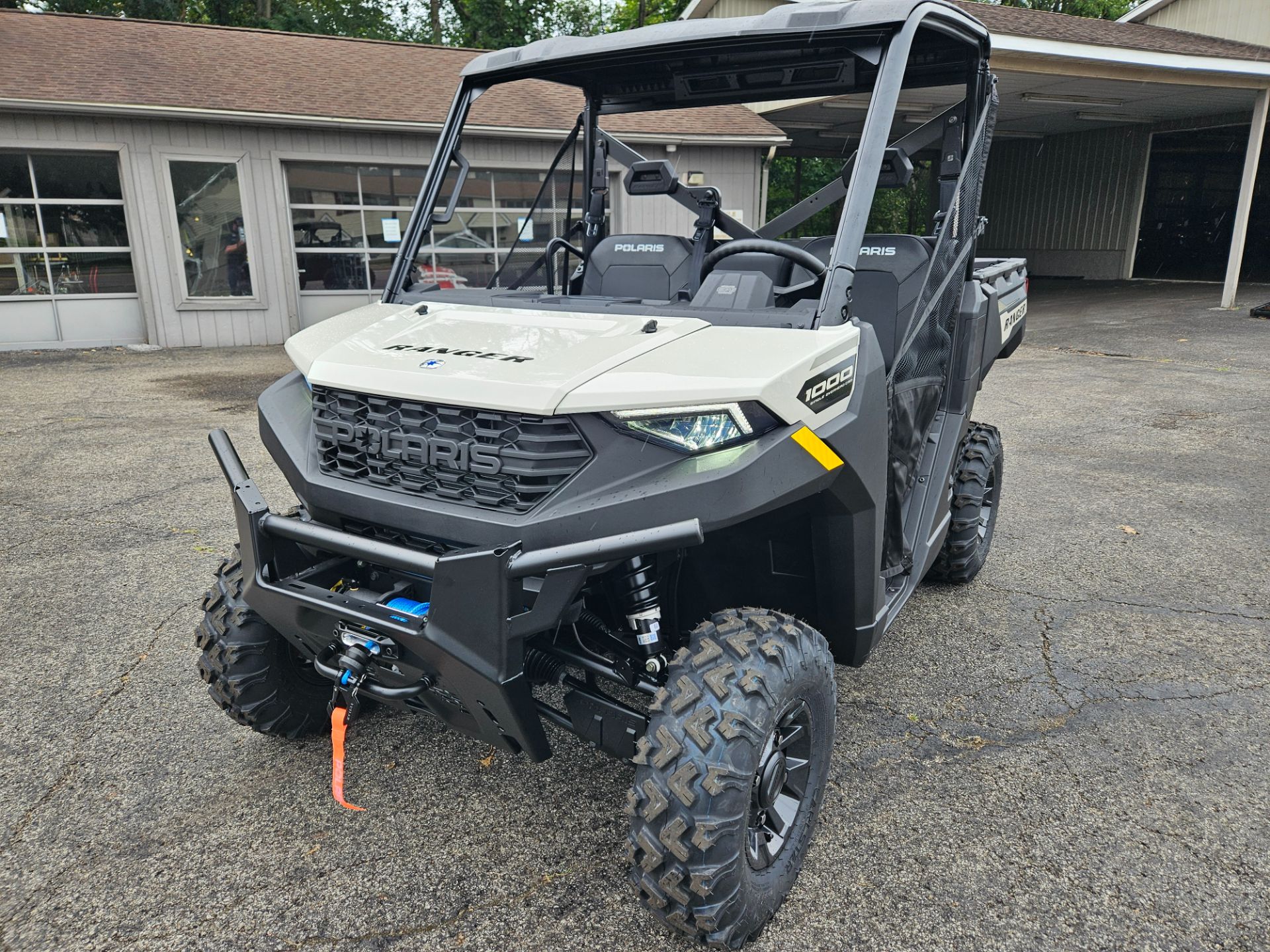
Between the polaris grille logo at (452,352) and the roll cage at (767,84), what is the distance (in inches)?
27.1

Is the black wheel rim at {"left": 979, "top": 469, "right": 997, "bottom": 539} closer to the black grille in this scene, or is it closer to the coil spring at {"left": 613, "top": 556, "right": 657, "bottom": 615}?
the coil spring at {"left": 613, "top": 556, "right": 657, "bottom": 615}

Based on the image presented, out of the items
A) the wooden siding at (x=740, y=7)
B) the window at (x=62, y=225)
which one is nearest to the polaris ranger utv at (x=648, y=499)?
the window at (x=62, y=225)

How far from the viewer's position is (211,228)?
41.7 ft

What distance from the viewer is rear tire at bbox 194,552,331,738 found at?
2643 mm

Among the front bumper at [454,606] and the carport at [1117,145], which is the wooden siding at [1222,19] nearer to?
the carport at [1117,145]

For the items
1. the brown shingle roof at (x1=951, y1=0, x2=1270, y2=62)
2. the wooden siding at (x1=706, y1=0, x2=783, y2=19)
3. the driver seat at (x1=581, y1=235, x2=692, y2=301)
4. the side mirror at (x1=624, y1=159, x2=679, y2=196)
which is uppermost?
the wooden siding at (x1=706, y1=0, x2=783, y2=19)

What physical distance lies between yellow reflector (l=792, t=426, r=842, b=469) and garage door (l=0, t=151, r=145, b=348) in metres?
13.0

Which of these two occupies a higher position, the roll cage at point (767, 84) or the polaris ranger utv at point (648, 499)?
the roll cage at point (767, 84)

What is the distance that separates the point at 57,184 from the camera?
1198cm

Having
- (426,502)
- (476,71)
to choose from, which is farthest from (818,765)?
(476,71)

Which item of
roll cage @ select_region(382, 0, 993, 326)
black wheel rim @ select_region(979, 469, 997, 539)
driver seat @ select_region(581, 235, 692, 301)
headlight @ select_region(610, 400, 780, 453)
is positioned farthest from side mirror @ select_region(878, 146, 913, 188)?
black wheel rim @ select_region(979, 469, 997, 539)

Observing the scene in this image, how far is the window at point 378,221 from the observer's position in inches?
521

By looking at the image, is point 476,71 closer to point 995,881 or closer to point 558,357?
point 558,357

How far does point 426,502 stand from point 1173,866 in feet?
6.98
